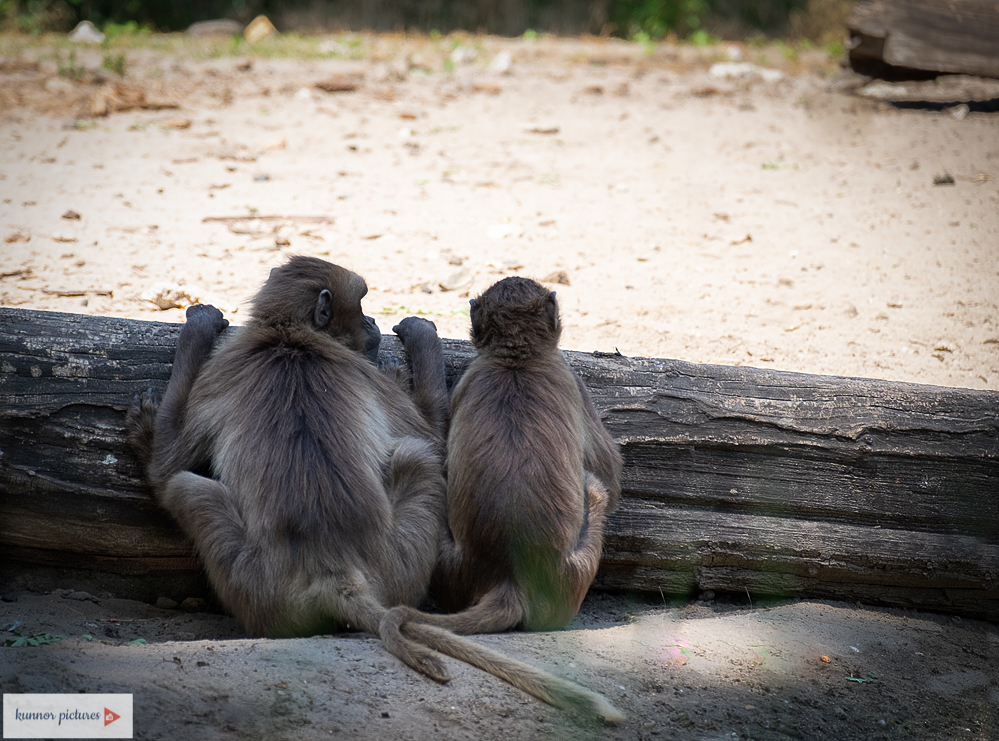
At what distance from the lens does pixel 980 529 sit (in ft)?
13.4

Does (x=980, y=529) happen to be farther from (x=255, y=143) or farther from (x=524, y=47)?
(x=524, y=47)

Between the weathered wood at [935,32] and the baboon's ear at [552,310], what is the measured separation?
9.79m

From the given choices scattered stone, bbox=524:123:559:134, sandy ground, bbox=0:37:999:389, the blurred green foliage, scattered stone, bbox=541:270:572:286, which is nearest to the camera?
sandy ground, bbox=0:37:999:389

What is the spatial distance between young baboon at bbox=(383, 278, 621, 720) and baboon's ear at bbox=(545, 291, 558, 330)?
0.27 feet

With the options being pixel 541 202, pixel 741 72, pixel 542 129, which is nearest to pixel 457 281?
pixel 541 202

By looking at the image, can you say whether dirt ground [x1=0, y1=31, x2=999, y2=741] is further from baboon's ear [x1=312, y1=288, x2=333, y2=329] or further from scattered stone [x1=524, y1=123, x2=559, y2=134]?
baboon's ear [x1=312, y1=288, x2=333, y2=329]

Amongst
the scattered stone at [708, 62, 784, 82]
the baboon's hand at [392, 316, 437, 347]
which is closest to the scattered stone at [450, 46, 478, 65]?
the scattered stone at [708, 62, 784, 82]

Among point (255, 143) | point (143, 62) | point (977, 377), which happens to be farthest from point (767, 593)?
point (143, 62)

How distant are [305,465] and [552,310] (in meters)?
1.45

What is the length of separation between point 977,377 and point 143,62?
39.8 feet

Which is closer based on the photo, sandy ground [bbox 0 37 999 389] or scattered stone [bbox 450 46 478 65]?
sandy ground [bbox 0 37 999 389]

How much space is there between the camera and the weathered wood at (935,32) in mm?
11180

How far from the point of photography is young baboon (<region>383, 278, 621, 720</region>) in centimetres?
353

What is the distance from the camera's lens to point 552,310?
4074 mm
